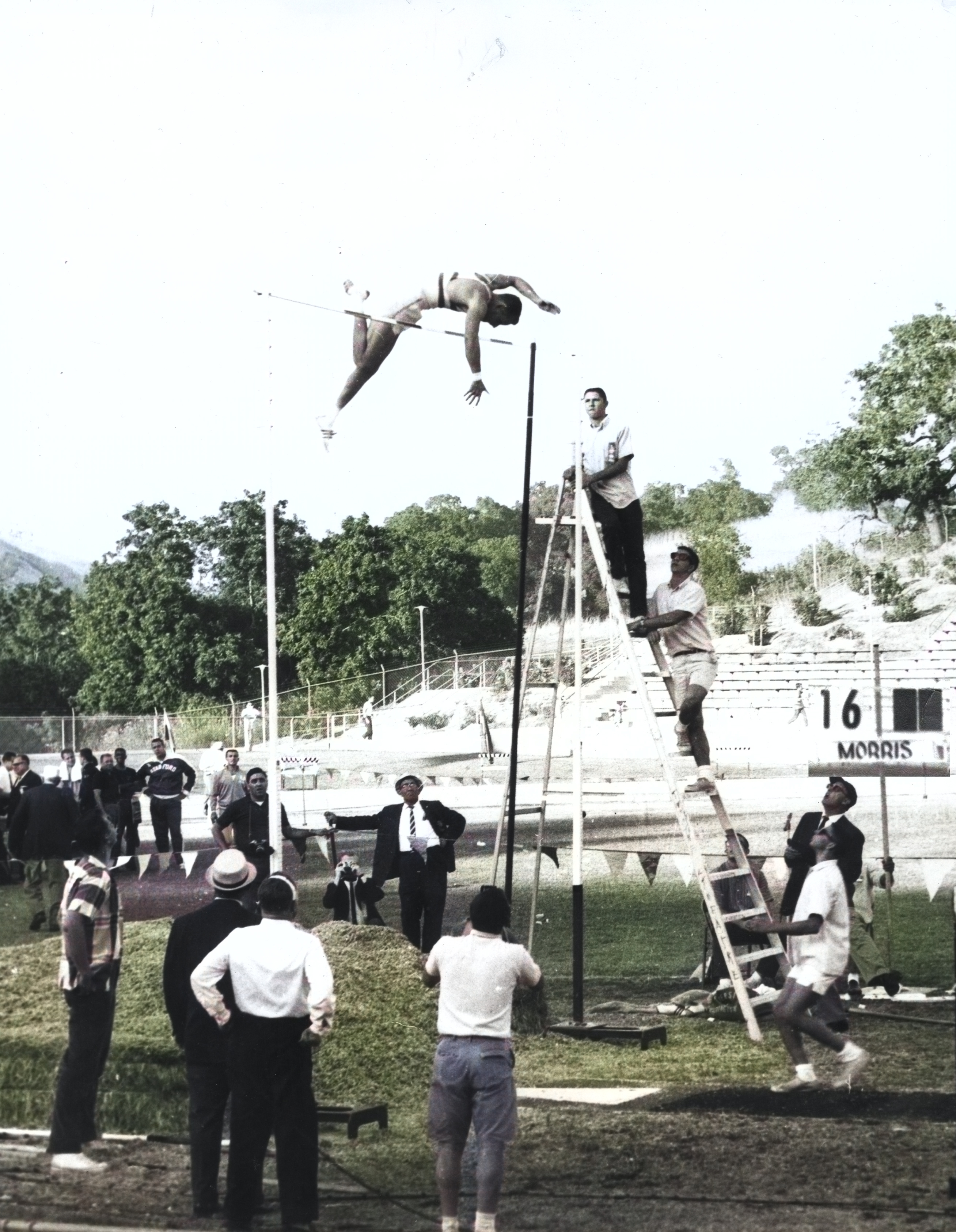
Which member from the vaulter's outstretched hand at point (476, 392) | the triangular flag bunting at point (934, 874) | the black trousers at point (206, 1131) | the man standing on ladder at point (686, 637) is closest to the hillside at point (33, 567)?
the vaulter's outstretched hand at point (476, 392)

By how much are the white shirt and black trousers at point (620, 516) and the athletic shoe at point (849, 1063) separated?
2.81m

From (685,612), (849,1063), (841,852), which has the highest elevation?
(685,612)

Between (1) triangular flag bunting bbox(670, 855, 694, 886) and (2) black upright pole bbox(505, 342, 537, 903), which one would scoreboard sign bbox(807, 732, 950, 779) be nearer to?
(2) black upright pole bbox(505, 342, 537, 903)

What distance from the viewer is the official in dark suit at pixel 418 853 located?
462 inches

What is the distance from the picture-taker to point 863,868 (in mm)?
12117

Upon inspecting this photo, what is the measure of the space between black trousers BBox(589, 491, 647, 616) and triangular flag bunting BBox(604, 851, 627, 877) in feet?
7.11

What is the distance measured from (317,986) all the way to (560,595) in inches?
161

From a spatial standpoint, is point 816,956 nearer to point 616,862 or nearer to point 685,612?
point 685,612

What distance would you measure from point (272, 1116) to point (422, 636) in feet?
13.8

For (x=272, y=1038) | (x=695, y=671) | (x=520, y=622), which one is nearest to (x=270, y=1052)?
(x=272, y=1038)

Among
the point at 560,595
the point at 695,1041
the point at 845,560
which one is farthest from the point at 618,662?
the point at 695,1041

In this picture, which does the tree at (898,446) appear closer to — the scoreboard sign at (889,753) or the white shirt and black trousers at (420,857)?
the scoreboard sign at (889,753)

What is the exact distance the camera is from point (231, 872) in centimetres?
843

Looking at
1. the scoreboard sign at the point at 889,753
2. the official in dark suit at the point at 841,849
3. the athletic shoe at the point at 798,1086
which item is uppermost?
the scoreboard sign at the point at 889,753
